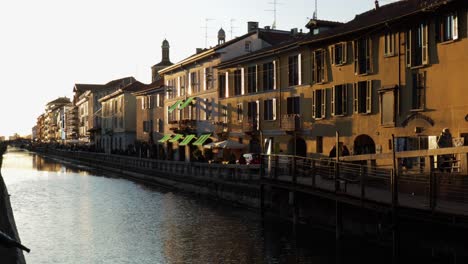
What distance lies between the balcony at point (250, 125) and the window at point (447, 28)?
69.5 ft

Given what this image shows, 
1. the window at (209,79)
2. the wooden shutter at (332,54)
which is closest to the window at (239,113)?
the window at (209,79)

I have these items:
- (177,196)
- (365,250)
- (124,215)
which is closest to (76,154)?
(177,196)

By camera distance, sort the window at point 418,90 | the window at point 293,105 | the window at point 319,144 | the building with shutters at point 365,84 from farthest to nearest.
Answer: the window at point 293,105 → the window at point 319,144 → the window at point 418,90 → the building with shutters at point 365,84

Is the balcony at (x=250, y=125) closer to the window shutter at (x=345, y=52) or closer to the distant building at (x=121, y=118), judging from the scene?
the window shutter at (x=345, y=52)

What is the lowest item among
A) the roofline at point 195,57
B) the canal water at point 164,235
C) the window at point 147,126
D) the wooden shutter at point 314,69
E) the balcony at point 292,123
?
the canal water at point 164,235

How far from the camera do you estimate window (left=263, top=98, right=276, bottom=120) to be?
152ft

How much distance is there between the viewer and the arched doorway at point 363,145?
35.5 m

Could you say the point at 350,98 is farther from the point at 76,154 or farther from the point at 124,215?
the point at 76,154

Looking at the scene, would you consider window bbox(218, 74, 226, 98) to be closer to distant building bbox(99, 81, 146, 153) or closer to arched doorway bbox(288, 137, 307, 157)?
arched doorway bbox(288, 137, 307, 157)

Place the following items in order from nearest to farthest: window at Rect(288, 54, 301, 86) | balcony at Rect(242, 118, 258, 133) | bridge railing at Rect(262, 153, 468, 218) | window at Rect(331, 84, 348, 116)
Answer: bridge railing at Rect(262, 153, 468, 218) < window at Rect(331, 84, 348, 116) < window at Rect(288, 54, 301, 86) < balcony at Rect(242, 118, 258, 133)

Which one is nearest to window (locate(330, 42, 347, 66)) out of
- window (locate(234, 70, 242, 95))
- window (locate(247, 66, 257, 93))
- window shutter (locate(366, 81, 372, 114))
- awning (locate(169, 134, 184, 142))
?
window shutter (locate(366, 81, 372, 114))

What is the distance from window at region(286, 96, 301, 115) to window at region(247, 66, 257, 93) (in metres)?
5.59

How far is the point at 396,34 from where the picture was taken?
3250cm

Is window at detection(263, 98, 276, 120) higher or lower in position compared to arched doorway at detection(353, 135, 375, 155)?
higher
